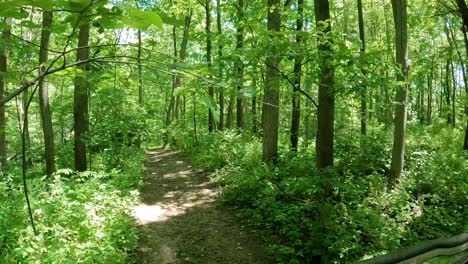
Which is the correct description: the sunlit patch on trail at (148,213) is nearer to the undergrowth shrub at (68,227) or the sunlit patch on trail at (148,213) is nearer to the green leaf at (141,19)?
the undergrowth shrub at (68,227)

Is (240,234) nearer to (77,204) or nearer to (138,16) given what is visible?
(77,204)

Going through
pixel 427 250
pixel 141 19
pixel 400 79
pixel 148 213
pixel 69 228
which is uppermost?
pixel 400 79

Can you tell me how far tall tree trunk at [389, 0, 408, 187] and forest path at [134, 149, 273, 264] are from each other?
3712 mm

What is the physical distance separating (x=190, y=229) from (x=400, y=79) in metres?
5.40

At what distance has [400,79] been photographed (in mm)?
7469

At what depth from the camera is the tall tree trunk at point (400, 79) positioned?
7.45 meters

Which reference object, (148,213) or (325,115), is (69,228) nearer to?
(148,213)

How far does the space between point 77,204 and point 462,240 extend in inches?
205

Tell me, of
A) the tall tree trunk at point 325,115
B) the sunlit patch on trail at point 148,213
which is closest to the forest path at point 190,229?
the sunlit patch on trail at point 148,213

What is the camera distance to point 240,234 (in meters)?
7.10

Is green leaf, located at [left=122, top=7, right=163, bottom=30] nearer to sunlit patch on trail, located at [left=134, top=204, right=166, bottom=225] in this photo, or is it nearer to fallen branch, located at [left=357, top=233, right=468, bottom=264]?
fallen branch, located at [left=357, top=233, right=468, bottom=264]

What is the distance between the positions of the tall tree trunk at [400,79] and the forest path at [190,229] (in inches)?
146

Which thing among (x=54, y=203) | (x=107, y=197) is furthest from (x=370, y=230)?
(x=54, y=203)

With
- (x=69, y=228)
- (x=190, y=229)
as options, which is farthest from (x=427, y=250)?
(x=190, y=229)
